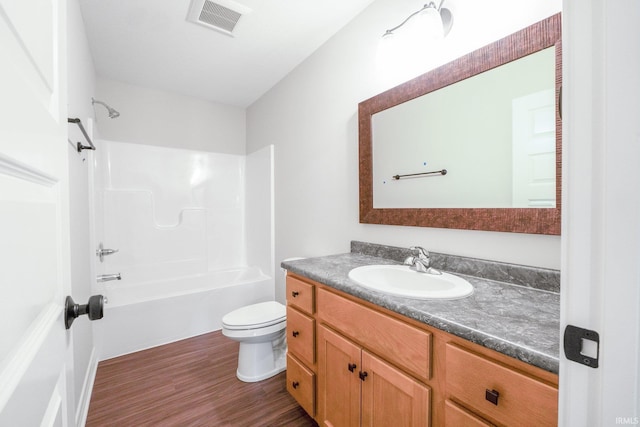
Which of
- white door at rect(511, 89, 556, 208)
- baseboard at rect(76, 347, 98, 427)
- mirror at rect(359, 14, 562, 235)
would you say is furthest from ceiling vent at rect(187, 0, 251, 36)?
baseboard at rect(76, 347, 98, 427)

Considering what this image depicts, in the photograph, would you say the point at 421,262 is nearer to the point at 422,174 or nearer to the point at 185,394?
the point at 422,174

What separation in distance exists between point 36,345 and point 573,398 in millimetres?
809

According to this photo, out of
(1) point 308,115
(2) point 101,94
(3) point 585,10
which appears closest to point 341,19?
(1) point 308,115

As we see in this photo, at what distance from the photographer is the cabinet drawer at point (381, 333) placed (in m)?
0.85

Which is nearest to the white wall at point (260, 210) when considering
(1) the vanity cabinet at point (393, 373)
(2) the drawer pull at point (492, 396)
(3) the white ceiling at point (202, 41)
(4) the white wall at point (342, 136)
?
(4) the white wall at point (342, 136)

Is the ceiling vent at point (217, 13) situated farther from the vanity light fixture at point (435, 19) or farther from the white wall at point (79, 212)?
the vanity light fixture at point (435, 19)

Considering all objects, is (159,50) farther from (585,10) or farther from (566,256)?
(566,256)

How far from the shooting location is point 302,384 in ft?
4.77

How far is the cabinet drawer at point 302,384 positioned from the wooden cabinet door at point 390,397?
1.25 ft

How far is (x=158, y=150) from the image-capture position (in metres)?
2.89

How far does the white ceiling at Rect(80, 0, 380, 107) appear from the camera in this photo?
1718 millimetres

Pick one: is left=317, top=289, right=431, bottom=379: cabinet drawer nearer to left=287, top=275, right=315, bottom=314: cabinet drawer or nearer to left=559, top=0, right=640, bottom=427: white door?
left=287, top=275, right=315, bottom=314: cabinet drawer

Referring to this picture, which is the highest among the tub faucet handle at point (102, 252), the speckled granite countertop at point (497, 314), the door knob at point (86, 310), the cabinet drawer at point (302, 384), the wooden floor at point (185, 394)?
the door knob at point (86, 310)

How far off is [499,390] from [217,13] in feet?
7.74
